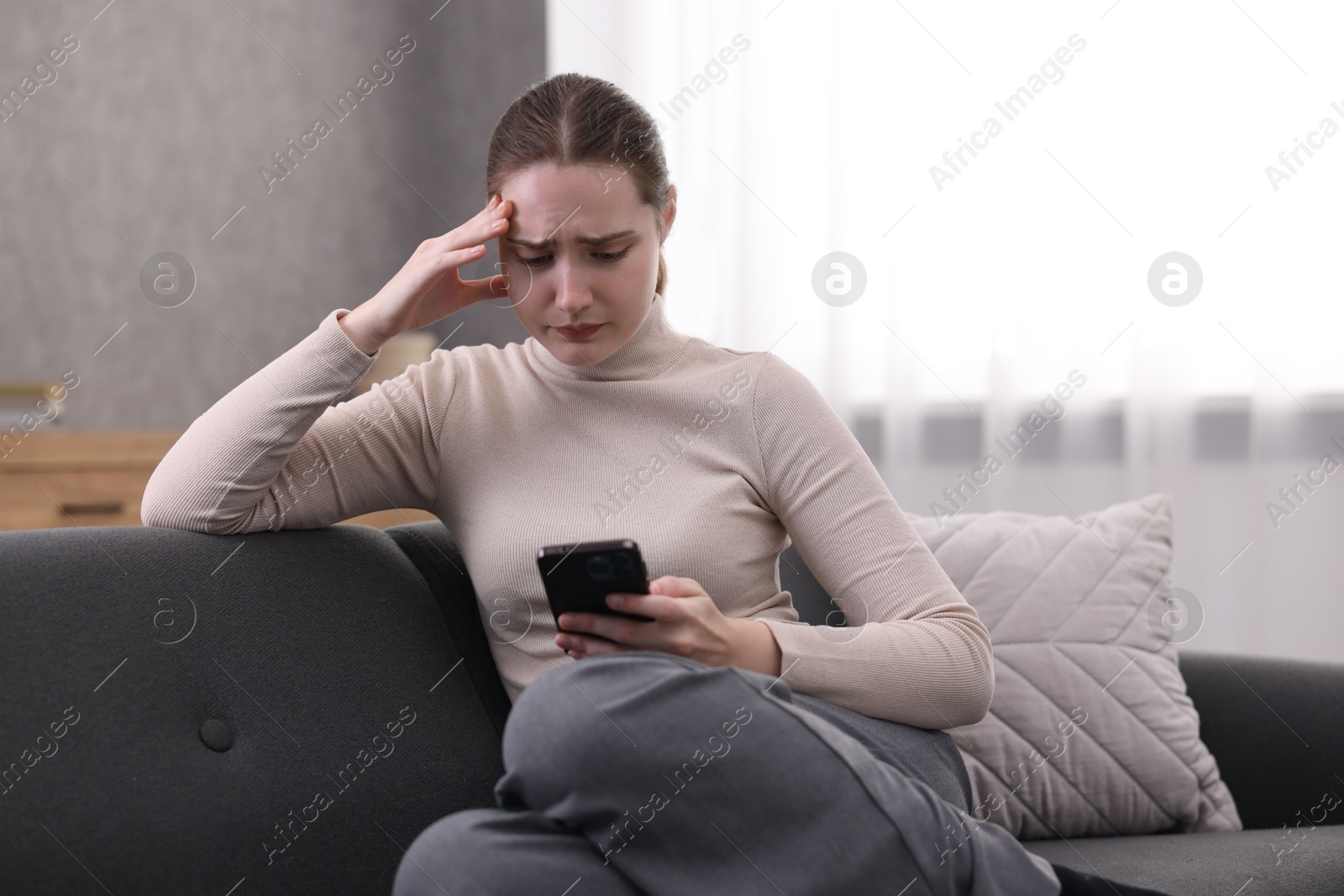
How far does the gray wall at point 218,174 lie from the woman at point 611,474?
1.73 m

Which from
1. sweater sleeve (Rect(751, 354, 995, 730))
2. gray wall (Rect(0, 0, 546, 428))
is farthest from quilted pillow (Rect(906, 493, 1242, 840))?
gray wall (Rect(0, 0, 546, 428))

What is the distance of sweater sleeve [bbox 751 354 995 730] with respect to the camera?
113 centimetres

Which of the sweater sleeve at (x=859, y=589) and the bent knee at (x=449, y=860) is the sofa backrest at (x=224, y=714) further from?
the sweater sleeve at (x=859, y=589)

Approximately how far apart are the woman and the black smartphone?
2 centimetres

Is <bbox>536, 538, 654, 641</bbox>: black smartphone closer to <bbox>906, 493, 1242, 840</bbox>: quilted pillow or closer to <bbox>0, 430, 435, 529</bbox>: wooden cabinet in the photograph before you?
<bbox>906, 493, 1242, 840</bbox>: quilted pillow

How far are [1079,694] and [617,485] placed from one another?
68 centimetres

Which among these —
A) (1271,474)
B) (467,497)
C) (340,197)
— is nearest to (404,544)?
(467,497)

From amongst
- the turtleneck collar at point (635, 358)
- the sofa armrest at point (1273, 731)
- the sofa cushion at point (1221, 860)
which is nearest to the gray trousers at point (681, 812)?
the sofa cushion at point (1221, 860)

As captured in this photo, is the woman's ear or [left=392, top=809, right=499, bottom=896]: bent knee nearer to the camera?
[left=392, top=809, right=499, bottom=896]: bent knee

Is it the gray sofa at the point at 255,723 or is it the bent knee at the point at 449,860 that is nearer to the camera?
the bent knee at the point at 449,860

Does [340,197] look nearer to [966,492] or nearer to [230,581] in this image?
[966,492]

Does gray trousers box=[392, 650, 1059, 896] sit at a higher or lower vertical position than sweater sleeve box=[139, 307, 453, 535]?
lower

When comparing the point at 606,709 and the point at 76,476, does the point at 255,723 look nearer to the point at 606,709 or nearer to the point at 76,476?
the point at 606,709

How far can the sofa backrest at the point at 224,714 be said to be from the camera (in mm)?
988
